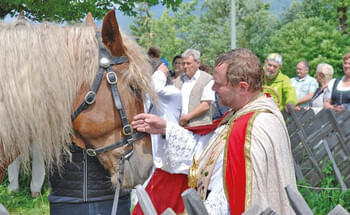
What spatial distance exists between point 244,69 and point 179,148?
0.71 meters

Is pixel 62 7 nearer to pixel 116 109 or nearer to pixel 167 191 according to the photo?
pixel 167 191

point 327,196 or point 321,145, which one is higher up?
point 321,145

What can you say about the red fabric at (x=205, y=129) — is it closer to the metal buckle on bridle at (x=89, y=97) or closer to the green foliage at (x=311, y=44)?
the metal buckle on bridle at (x=89, y=97)

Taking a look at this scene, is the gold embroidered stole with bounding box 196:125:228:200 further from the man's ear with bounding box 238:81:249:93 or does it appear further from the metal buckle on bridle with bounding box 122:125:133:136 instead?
the metal buckle on bridle with bounding box 122:125:133:136

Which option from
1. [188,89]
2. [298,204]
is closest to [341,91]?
[188,89]

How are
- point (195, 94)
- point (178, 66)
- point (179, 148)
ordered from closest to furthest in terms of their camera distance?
point (179, 148)
point (195, 94)
point (178, 66)

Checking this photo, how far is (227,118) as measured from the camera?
2703mm

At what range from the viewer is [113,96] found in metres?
2.29

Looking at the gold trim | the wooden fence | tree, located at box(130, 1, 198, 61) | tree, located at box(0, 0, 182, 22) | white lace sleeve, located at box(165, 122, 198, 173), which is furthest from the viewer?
tree, located at box(130, 1, 198, 61)

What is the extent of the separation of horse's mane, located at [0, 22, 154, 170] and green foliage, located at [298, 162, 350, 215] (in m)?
3.41

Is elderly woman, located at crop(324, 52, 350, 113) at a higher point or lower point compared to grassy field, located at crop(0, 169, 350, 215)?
higher

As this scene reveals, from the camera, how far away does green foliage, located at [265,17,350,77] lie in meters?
24.8

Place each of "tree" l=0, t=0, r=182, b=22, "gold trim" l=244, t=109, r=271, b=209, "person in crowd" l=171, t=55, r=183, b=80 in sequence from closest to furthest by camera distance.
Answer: "gold trim" l=244, t=109, r=271, b=209
"tree" l=0, t=0, r=182, b=22
"person in crowd" l=171, t=55, r=183, b=80

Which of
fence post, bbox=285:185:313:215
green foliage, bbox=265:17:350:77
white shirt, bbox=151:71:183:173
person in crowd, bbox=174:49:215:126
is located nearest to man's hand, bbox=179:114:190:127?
person in crowd, bbox=174:49:215:126
